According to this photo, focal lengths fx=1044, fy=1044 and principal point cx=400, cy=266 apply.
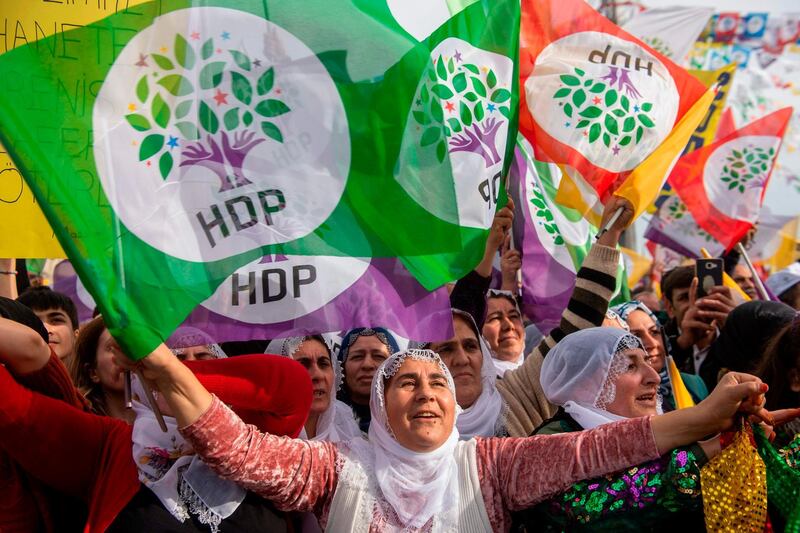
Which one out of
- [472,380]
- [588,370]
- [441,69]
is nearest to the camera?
[588,370]

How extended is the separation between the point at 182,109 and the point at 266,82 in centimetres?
31

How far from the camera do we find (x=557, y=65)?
480 cm

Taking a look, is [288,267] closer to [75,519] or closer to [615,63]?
[75,519]

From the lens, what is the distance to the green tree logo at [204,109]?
3.08m

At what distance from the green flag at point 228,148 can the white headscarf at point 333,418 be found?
0.77 m

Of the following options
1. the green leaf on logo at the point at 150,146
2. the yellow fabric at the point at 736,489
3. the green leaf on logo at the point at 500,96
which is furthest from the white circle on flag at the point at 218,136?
the yellow fabric at the point at 736,489

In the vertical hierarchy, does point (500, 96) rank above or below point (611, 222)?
above

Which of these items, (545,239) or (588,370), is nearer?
(588,370)

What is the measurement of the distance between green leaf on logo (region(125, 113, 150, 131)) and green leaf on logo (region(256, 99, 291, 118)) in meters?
0.38

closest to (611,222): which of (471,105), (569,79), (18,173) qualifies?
(569,79)

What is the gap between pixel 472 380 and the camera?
416cm

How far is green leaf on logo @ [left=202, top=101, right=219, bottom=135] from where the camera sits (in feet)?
10.5

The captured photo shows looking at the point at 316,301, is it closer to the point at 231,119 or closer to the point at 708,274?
the point at 231,119

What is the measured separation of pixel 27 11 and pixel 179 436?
137 cm
